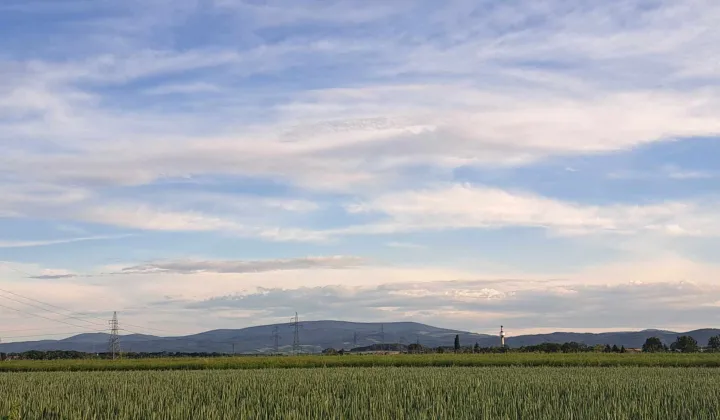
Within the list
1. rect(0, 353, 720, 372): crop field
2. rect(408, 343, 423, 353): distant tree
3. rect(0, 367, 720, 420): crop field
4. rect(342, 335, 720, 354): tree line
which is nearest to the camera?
rect(0, 367, 720, 420): crop field

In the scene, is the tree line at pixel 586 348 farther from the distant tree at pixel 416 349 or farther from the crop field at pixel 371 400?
the crop field at pixel 371 400

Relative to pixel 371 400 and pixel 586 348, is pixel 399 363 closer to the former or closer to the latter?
pixel 371 400

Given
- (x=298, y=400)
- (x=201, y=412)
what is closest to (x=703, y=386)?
(x=298, y=400)

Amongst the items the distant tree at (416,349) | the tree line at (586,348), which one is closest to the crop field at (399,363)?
the tree line at (586,348)

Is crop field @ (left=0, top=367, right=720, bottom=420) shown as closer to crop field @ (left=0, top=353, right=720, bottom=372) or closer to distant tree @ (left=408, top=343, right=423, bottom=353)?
crop field @ (left=0, top=353, right=720, bottom=372)

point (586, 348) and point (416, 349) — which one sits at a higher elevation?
point (586, 348)

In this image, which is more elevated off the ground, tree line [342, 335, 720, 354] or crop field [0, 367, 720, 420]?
crop field [0, 367, 720, 420]

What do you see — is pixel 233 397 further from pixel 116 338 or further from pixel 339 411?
pixel 116 338

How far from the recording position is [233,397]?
19.1 m

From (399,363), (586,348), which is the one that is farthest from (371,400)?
(586,348)

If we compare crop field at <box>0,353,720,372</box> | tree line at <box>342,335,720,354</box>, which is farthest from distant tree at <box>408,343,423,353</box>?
crop field at <box>0,353,720,372</box>

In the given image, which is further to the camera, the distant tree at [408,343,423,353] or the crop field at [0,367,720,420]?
the distant tree at [408,343,423,353]

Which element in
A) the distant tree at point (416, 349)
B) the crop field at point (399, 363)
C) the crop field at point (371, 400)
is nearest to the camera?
the crop field at point (371, 400)

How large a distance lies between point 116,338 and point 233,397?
74.5m
